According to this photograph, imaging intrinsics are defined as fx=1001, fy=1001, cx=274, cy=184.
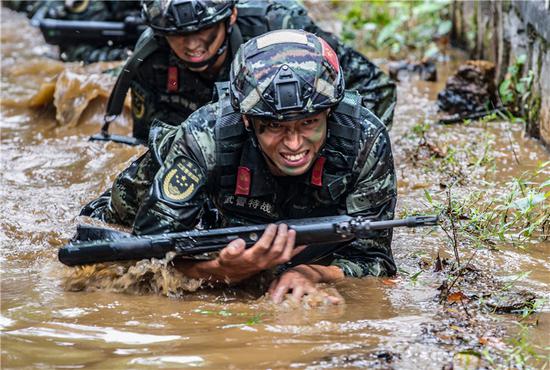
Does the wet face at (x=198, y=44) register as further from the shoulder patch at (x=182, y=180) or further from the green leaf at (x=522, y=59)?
the green leaf at (x=522, y=59)

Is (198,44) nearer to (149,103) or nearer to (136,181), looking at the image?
(149,103)

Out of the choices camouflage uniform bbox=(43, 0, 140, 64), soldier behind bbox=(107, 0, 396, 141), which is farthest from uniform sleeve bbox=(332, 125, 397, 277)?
camouflage uniform bbox=(43, 0, 140, 64)

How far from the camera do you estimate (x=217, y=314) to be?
395 centimetres

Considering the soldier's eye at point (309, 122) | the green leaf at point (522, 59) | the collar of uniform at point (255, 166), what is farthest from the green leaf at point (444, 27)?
the soldier's eye at point (309, 122)

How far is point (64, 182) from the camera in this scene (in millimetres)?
6699

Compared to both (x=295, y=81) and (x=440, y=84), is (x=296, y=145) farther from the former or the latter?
(x=440, y=84)

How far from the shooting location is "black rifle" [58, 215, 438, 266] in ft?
12.6

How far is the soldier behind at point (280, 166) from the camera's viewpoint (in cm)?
393

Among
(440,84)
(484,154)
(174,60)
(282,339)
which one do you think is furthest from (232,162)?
(440,84)

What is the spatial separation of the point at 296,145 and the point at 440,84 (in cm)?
505

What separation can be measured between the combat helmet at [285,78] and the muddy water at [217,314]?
2.61 ft

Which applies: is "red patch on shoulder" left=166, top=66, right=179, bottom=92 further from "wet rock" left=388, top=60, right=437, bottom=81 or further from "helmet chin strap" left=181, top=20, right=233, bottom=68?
"wet rock" left=388, top=60, right=437, bottom=81

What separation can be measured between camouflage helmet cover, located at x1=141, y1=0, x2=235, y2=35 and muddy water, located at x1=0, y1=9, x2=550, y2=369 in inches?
48.3

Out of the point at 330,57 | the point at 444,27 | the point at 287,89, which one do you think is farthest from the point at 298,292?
the point at 444,27
